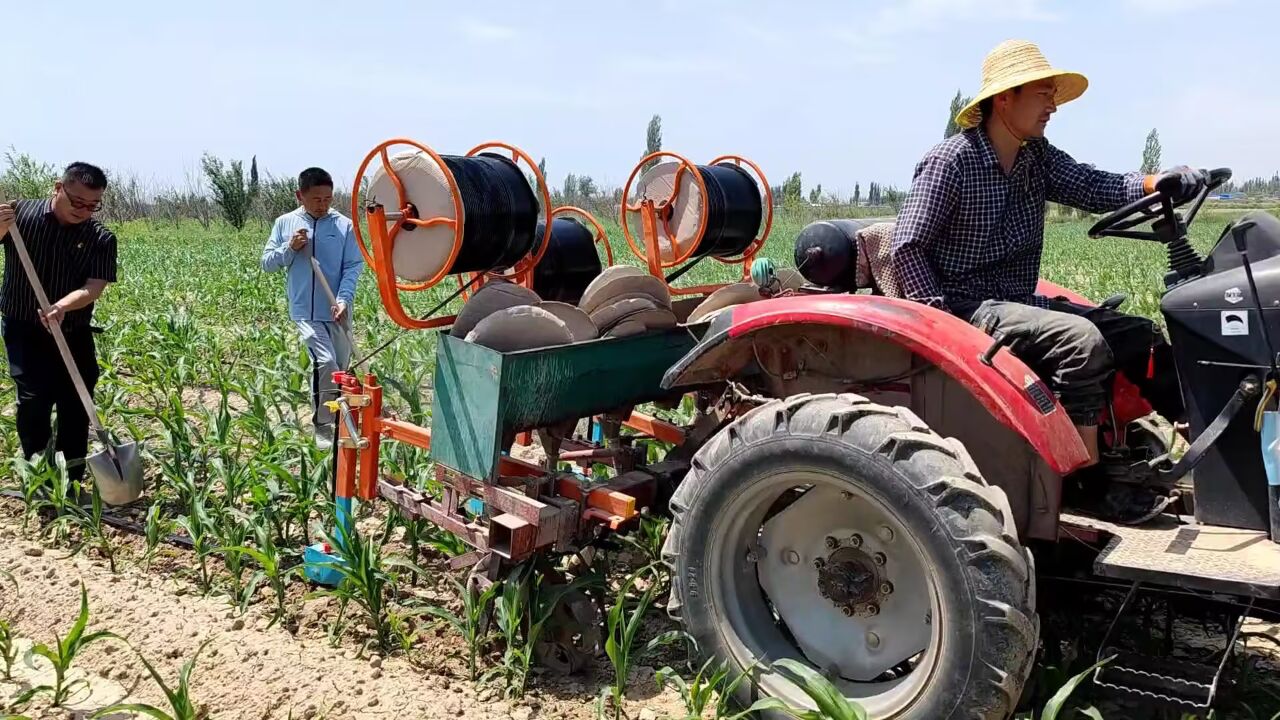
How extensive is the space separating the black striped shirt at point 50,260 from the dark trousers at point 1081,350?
418 centimetres

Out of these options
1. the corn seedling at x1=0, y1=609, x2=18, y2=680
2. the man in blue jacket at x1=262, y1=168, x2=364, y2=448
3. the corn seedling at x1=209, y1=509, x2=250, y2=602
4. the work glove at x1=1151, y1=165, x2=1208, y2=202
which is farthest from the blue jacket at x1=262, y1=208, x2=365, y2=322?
the work glove at x1=1151, y1=165, x2=1208, y2=202

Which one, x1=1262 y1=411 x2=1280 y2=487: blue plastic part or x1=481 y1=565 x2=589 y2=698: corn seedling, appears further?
x1=481 y1=565 x2=589 y2=698: corn seedling

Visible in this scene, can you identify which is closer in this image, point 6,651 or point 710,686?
point 710,686

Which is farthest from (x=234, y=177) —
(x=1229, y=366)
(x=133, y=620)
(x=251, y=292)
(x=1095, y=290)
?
(x=1229, y=366)

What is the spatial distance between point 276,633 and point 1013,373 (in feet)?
8.78

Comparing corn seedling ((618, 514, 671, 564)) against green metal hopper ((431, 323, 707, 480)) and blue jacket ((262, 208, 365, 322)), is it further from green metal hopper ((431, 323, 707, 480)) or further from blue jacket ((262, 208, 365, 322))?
blue jacket ((262, 208, 365, 322))

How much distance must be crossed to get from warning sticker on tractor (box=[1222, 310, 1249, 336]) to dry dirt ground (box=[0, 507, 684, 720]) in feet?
6.23

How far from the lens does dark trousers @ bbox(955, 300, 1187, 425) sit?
8.56 ft

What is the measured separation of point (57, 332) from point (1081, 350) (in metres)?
4.47

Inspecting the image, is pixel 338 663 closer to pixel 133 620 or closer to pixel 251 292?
pixel 133 620

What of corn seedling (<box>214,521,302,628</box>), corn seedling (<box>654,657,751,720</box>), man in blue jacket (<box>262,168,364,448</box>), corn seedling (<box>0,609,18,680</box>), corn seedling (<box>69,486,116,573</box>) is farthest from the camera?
man in blue jacket (<box>262,168,364,448</box>)

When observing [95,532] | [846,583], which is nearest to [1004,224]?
[846,583]

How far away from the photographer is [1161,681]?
94.7 inches

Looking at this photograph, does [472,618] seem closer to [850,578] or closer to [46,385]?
[850,578]
